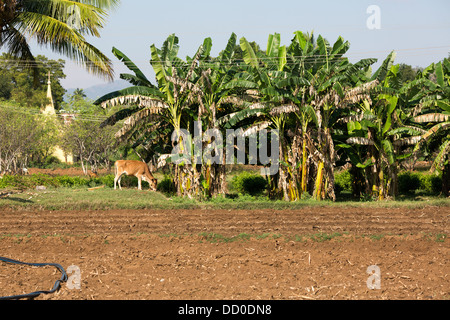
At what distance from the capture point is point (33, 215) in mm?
14938

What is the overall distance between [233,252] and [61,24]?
9.76 m

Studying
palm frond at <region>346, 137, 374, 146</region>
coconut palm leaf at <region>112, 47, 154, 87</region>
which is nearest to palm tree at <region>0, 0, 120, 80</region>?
coconut palm leaf at <region>112, 47, 154, 87</region>

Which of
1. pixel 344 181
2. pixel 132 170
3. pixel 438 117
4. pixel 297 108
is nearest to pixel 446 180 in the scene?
pixel 438 117

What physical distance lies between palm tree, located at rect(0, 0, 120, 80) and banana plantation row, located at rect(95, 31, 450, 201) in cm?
132

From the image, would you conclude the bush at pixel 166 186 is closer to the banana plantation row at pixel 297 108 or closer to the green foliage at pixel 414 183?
the banana plantation row at pixel 297 108

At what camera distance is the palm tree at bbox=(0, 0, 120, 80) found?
1602 cm

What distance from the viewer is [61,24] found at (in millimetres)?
15984

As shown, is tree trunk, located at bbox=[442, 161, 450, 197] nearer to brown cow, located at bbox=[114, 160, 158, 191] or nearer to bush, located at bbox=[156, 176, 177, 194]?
bush, located at bbox=[156, 176, 177, 194]

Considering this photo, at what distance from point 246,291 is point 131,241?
4686 millimetres

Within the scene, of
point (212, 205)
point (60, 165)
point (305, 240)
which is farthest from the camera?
point (60, 165)

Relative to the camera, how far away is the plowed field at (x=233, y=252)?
834 cm
